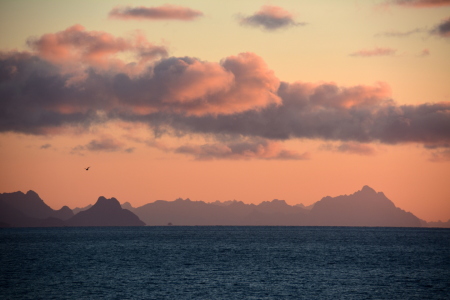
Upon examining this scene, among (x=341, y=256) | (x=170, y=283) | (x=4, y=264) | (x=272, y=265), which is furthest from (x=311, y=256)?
(x=4, y=264)

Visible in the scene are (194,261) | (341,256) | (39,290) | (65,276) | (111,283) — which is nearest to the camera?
(39,290)

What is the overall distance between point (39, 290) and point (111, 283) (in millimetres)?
11935

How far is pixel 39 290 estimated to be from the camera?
265 ft

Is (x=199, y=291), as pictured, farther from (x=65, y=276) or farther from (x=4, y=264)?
(x=4, y=264)

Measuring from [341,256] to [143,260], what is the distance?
5293 cm

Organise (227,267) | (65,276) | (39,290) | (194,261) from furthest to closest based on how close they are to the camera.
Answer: (194,261) < (227,267) < (65,276) < (39,290)

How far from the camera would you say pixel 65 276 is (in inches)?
3829

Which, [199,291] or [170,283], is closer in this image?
[199,291]

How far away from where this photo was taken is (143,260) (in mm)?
129250

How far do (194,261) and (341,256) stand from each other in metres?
42.0

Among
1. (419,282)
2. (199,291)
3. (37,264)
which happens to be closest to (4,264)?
(37,264)

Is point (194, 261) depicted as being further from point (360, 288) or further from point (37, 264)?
point (360, 288)

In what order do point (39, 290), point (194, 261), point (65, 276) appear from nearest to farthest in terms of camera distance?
point (39, 290) → point (65, 276) → point (194, 261)

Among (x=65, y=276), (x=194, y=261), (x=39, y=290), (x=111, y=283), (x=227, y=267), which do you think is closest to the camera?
(x=39, y=290)
